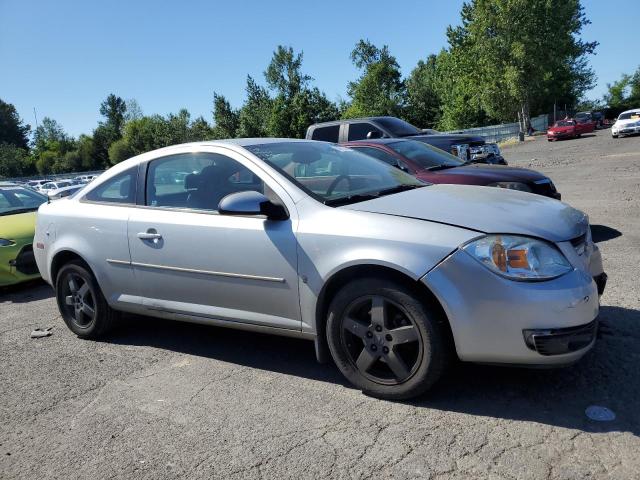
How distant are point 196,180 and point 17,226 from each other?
14.6 ft

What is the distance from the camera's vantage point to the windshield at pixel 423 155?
7672 millimetres

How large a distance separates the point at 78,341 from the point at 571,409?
4.02 meters

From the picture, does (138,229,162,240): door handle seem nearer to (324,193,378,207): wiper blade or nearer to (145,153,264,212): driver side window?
(145,153,264,212): driver side window

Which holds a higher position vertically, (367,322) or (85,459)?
(367,322)

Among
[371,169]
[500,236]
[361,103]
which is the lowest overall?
[500,236]

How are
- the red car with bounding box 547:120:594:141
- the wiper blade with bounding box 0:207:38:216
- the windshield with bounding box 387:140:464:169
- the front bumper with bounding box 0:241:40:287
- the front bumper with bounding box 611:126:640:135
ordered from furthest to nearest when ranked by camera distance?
the red car with bounding box 547:120:594:141, the front bumper with bounding box 611:126:640:135, the wiper blade with bounding box 0:207:38:216, the windshield with bounding box 387:140:464:169, the front bumper with bounding box 0:241:40:287

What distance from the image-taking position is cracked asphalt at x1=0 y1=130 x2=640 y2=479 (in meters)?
2.66

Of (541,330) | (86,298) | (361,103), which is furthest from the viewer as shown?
(361,103)

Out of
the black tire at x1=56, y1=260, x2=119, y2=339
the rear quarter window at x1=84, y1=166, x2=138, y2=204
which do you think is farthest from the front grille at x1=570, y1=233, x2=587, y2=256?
the black tire at x1=56, y1=260, x2=119, y2=339

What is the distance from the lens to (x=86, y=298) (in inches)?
191

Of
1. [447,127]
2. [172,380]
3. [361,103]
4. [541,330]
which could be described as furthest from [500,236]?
[361,103]

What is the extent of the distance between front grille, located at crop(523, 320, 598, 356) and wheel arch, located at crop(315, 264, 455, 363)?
43cm

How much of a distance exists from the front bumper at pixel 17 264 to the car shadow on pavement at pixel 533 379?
11.7ft

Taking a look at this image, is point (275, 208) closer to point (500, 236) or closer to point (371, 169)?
point (371, 169)
